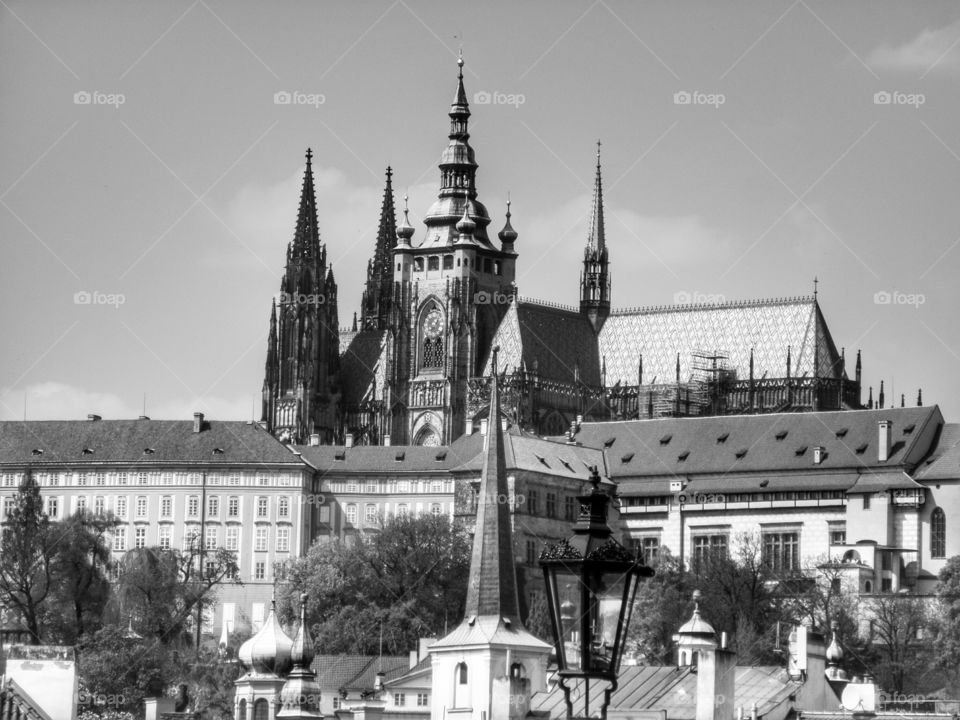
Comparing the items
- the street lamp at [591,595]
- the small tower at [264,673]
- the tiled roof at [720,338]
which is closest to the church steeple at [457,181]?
the tiled roof at [720,338]

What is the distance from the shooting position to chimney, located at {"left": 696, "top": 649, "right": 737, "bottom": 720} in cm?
7319

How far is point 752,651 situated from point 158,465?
5229 cm

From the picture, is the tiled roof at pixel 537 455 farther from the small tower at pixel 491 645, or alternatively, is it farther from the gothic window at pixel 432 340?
the small tower at pixel 491 645

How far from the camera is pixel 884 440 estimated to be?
146500 mm

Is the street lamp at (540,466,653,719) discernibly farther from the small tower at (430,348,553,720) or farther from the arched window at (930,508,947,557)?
the arched window at (930,508,947,557)

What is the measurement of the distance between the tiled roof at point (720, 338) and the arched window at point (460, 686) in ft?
292

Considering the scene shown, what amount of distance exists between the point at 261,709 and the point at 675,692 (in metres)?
14.5

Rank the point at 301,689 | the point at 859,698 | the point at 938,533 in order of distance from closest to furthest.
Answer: the point at 859,698 < the point at 301,689 < the point at 938,533

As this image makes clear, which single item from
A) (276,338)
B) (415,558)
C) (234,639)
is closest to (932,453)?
(415,558)

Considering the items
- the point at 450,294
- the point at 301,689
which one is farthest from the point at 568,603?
the point at 450,294

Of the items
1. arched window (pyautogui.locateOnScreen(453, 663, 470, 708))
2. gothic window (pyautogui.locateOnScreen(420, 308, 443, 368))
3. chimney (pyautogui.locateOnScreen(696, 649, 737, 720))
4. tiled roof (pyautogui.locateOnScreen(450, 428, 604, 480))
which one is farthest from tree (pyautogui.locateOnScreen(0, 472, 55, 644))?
chimney (pyautogui.locateOnScreen(696, 649, 737, 720))

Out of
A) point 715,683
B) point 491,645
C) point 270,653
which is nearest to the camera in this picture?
point 715,683

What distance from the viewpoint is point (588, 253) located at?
18800 cm

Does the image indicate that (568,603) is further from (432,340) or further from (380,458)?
(432,340)
